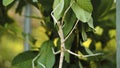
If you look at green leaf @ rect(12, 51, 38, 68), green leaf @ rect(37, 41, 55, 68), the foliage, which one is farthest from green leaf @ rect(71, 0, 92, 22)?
green leaf @ rect(12, 51, 38, 68)

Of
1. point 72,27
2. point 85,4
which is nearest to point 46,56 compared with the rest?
point 72,27

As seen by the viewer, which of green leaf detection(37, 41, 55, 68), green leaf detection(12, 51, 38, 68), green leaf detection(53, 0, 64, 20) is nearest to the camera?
green leaf detection(53, 0, 64, 20)

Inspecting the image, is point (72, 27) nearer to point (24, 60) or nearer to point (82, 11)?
point (82, 11)

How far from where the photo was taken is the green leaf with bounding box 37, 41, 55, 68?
998 mm

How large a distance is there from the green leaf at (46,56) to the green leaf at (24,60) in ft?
0.31

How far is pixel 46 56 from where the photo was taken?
1021 millimetres

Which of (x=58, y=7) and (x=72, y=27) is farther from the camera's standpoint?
(x=72, y=27)

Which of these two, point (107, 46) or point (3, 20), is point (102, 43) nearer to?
point (107, 46)

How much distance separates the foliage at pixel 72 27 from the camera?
89 centimetres

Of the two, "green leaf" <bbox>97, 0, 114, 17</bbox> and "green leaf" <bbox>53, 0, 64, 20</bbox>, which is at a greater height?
"green leaf" <bbox>53, 0, 64, 20</bbox>

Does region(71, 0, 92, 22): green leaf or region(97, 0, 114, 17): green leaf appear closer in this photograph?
region(71, 0, 92, 22): green leaf

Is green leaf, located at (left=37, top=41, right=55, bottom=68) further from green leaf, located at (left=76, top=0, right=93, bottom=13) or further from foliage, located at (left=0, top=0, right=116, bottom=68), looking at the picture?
green leaf, located at (left=76, top=0, right=93, bottom=13)

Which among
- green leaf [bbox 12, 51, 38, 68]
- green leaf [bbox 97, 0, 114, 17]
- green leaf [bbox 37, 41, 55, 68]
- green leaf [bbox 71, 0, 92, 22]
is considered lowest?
green leaf [bbox 12, 51, 38, 68]

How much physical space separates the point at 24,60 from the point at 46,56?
147mm
